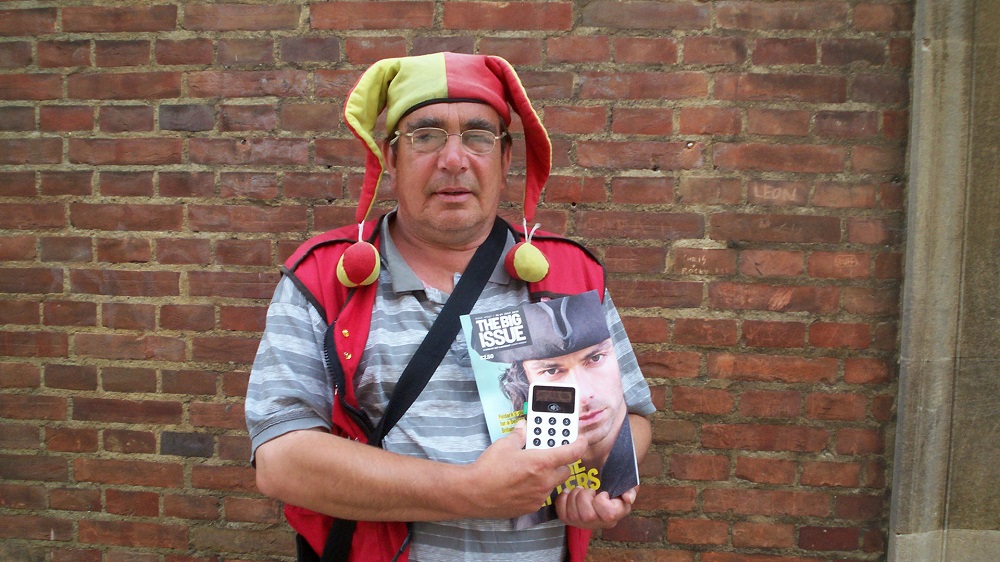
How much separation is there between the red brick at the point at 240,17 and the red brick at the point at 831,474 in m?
2.27

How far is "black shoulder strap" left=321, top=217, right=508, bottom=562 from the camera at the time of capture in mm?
1475

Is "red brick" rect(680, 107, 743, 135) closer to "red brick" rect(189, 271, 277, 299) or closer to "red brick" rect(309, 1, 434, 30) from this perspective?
"red brick" rect(309, 1, 434, 30)

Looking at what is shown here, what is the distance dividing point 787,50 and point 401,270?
4.89 ft

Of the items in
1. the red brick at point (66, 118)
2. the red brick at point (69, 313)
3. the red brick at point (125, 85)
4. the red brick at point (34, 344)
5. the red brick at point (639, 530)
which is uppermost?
the red brick at point (125, 85)

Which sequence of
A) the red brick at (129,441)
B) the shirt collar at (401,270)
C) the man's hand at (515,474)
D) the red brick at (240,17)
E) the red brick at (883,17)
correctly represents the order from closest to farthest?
the man's hand at (515,474)
the shirt collar at (401,270)
the red brick at (883,17)
the red brick at (240,17)
the red brick at (129,441)

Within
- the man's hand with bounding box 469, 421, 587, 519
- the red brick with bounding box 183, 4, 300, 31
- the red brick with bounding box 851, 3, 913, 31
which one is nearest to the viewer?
the man's hand with bounding box 469, 421, 587, 519

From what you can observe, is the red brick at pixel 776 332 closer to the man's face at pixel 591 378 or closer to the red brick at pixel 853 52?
the red brick at pixel 853 52

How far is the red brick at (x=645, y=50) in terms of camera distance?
223cm

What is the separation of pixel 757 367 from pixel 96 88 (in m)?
2.43

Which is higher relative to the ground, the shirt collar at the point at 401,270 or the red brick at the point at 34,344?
the shirt collar at the point at 401,270

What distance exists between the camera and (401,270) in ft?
5.25

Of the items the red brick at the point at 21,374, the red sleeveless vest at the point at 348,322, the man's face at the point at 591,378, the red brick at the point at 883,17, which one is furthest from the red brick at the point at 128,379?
the red brick at the point at 883,17

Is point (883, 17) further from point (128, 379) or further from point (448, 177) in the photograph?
point (128, 379)

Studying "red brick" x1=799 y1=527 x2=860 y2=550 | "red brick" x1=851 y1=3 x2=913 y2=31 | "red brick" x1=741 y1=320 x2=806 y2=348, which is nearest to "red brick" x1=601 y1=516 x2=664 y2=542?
"red brick" x1=799 y1=527 x2=860 y2=550
